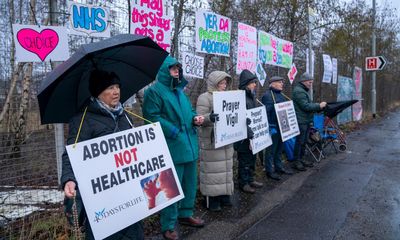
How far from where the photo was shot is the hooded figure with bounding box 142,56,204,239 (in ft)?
13.5

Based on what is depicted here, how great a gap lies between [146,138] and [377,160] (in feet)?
25.5

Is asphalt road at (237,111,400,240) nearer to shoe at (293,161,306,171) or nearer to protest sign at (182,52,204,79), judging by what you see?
shoe at (293,161,306,171)

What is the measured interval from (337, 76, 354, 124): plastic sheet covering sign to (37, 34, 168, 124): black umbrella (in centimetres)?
1231

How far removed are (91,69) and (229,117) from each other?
2.60 meters

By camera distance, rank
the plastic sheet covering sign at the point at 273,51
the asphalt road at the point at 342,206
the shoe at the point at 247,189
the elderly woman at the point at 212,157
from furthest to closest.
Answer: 1. the plastic sheet covering sign at the point at 273,51
2. the shoe at the point at 247,189
3. the elderly woman at the point at 212,157
4. the asphalt road at the point at 342,206

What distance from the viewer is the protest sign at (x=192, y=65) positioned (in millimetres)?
5537

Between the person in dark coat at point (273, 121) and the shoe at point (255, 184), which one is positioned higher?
the person in dark coat at point (273, 121)

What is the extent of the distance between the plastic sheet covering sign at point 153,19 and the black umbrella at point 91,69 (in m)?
1.44

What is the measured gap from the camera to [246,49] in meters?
7.36

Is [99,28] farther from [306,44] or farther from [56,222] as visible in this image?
[306,44]

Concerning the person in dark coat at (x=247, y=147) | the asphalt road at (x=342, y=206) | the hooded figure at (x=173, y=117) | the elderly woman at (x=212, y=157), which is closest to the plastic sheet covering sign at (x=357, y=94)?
the asphalt road at (x=342, y=206)

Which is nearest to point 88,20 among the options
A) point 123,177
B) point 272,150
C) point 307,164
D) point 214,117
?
point 214,117

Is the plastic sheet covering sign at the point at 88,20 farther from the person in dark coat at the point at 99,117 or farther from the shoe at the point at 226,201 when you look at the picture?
the shoe at the point at 226,201

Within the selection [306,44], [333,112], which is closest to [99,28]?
[333,112]
